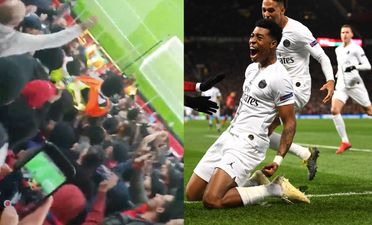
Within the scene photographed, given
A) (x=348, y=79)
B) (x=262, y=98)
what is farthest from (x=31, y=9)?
(x=348, y=79)

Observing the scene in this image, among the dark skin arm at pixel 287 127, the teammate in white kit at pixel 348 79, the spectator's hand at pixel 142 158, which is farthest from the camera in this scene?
the teammate in white kit at pixel 348 79

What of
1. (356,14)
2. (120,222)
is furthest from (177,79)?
(356,14)

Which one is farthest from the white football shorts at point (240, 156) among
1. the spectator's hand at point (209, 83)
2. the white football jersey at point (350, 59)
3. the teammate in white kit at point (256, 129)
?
the white football jersey at point (350, 59)

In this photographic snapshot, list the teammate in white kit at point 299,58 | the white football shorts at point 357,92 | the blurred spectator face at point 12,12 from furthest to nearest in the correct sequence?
the white football shorts at point 357,92 → the teammate in white kit at point 299,58 → the blurred spectator face at point 12,12

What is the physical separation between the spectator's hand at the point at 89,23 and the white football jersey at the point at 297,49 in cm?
365

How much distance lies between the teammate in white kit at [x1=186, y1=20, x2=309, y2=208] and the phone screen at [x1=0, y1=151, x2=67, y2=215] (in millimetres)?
1866

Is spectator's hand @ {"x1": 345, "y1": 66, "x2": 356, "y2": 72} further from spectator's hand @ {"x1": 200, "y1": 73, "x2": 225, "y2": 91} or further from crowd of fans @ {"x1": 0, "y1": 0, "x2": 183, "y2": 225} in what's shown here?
crowd of fans @ {"x1": 0, "y1": 0, "x2": 183, "y2": 225}

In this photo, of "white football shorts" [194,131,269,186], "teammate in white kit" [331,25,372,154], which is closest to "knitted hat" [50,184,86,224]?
"white football shorts" [194,131,269,186]

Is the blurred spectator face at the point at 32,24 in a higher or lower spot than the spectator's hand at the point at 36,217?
higher

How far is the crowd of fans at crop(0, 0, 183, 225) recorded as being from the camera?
2951 millimetres

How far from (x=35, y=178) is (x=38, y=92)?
40 centimetres

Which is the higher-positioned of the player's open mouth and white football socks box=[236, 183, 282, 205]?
the player's open mouth

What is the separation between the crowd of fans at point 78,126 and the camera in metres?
2.95

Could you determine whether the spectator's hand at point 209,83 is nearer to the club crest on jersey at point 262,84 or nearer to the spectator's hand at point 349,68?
the club crest on jersey at point 262,84
